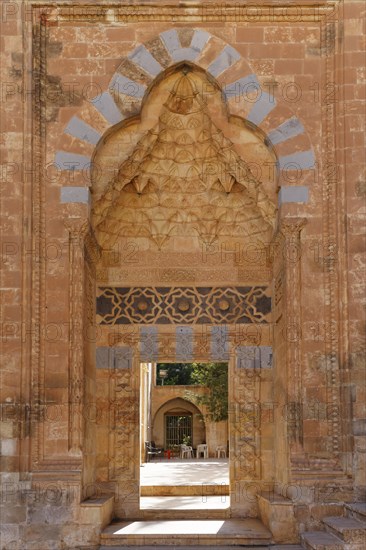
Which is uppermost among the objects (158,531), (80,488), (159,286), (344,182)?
(344,182)

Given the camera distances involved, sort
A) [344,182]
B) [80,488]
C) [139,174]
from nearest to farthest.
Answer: [80,488]
[344,182]
[139,174]

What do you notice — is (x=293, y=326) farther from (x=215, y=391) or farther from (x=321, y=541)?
(x=215, y=391)

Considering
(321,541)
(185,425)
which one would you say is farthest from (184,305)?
(185,425)

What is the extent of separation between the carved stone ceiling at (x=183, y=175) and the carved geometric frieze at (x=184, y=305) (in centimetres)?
60

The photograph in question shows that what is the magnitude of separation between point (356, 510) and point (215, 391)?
13.6 m

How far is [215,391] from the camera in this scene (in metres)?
20.6

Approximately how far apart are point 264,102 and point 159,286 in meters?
2.45

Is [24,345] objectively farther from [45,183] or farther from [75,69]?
[75,69]

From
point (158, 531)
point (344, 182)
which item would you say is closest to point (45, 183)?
point (344, 182)

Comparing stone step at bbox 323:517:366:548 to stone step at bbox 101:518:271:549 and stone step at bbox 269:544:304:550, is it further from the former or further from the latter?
stone step at bbox 101:518:271:549

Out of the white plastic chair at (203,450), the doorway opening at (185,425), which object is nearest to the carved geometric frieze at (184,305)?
the doorway opening at (185,425)

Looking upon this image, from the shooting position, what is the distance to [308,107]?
8250mm

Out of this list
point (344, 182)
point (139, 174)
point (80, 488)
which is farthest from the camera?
point (139, 174)

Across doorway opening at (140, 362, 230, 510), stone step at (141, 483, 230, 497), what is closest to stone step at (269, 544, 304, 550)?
stone step at (141, 483, 230, 497)
